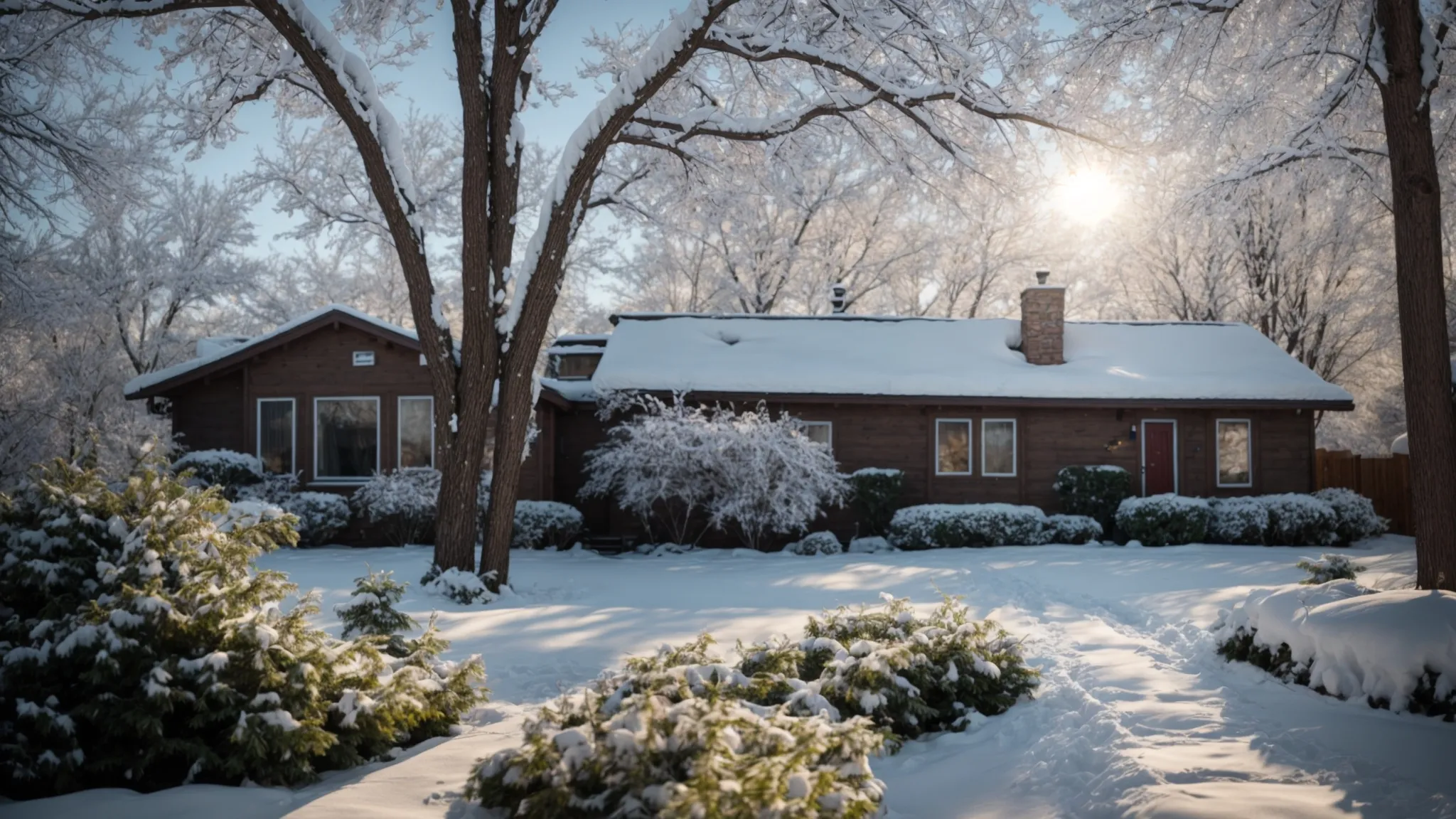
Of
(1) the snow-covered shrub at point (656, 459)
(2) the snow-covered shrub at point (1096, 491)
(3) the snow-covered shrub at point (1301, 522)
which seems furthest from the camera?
(2) the snow-covered shrub at point (1096, 491)

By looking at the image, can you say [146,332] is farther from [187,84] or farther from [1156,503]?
[1156,503]

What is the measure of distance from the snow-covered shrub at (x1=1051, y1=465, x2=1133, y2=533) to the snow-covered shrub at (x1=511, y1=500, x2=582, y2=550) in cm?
942

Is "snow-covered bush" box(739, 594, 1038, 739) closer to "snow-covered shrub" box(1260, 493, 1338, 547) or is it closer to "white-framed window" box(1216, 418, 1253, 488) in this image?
"snow-covered shrub" box(1260, 493, 1338, 547)

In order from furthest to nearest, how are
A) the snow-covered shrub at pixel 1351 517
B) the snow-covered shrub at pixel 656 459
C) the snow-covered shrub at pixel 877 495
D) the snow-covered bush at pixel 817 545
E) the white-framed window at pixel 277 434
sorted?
the snow-covered shrub at pixel 877 495 → the white-framed window at pixel 277 434 → the snow-covered shrub at pixel 1351 517 → the snow-covered bush at pixel 817 545 → the snow-covered shrub at pixel 656 459

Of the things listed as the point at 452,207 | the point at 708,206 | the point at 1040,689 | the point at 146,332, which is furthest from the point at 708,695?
the point at 146,332

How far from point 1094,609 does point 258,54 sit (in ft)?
37.9

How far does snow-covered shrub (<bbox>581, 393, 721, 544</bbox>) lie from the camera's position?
Answer: 16.3 metres

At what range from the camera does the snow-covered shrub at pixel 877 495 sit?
1820 cm

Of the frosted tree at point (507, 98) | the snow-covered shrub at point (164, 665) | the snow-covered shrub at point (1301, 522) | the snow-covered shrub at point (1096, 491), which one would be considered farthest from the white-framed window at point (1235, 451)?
the snow-covered shrub at point (164, 665)

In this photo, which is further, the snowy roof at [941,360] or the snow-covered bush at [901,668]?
the snowy roof at [941,360]

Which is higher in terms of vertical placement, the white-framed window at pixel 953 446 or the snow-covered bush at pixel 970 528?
the white-framed window at pixel 953 446

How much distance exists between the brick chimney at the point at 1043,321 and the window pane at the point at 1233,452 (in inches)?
142

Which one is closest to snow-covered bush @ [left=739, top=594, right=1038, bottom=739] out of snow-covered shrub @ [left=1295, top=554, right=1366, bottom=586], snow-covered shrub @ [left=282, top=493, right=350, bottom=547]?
snow-covered shrub @ [left=1295, top=554, right=1366, bottom=586]

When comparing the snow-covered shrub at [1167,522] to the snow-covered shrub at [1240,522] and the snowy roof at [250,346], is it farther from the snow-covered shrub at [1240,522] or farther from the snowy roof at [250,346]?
the snowy roof at [250,346]
